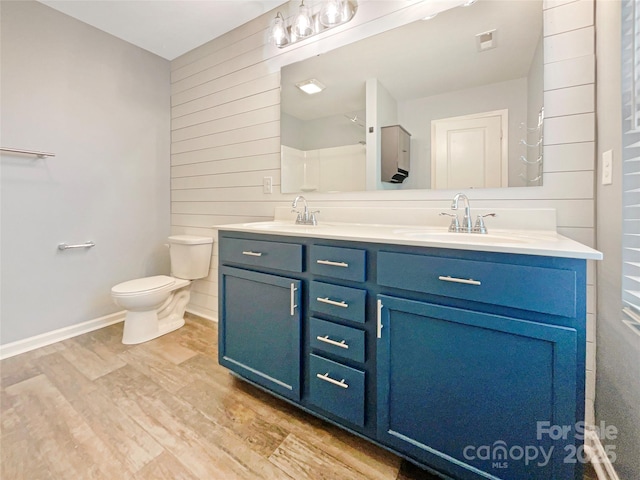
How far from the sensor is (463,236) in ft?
3.86

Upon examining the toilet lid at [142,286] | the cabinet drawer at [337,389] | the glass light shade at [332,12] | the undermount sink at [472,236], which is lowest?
the cabinet drawer at [337,389]

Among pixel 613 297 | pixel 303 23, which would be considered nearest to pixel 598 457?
pixel 613 297

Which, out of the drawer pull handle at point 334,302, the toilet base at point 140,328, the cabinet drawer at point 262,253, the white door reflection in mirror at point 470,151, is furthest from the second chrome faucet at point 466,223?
the toilet base at point 140,328

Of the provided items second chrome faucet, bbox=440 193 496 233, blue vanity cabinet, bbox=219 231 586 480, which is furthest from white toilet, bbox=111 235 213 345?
second chrome faucet, bbox=440 193 496 233

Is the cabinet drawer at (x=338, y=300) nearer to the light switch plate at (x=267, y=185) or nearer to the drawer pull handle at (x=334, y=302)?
the drawer pull handle at (x=334, y=302)

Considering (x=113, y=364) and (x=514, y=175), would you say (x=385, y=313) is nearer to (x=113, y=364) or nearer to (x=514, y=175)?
(x=514, y=175)

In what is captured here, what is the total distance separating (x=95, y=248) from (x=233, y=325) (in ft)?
5.28

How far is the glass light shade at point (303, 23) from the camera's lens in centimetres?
182

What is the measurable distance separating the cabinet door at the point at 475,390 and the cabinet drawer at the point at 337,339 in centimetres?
9

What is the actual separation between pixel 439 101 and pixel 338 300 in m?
1.15

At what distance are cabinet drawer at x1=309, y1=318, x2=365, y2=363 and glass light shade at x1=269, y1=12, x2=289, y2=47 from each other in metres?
1.82

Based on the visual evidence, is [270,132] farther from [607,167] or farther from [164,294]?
[607,167]

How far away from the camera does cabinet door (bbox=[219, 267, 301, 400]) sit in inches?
52.7

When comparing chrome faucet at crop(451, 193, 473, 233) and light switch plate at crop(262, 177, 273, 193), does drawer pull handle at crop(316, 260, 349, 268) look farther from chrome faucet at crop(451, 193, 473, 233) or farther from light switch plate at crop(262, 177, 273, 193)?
light switch plate at crop(262, 177, 273, 193)
